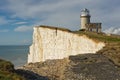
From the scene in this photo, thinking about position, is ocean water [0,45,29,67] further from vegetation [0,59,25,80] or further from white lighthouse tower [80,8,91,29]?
vegetation [0,59,25,80]

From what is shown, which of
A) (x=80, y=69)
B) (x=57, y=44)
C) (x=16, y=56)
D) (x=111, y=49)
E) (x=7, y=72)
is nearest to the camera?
(x=7, y=72)

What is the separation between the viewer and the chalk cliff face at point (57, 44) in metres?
31.1

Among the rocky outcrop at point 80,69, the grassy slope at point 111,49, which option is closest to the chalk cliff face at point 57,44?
the grassy slope at point 111,49

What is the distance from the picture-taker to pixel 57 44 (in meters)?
35.2

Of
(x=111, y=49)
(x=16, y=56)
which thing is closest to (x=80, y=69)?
(x=111, y=49)

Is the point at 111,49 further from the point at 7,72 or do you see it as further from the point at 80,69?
the point at 7,72

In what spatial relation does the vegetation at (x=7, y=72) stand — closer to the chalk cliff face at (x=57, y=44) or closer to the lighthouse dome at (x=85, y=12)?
the chalk cliff face at (x=57, y=44)

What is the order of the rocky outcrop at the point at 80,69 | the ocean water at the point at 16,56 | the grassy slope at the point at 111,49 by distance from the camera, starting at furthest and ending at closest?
→ 1. the ocean water at the point at 16,56
2. the grassy slope at the point at 111,49
3. the rocky outcrop at the point at 80,69

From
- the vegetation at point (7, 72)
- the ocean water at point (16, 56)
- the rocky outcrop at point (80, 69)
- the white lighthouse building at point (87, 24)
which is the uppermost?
the white lighthouse building at point (87, 24)

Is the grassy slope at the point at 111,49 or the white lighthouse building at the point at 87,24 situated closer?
the grassy slope at the point at 111,49

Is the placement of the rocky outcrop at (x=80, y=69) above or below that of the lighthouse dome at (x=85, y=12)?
below

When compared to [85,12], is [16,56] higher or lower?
lower

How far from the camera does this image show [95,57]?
24609mm

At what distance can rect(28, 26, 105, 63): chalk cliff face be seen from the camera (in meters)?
31.1
